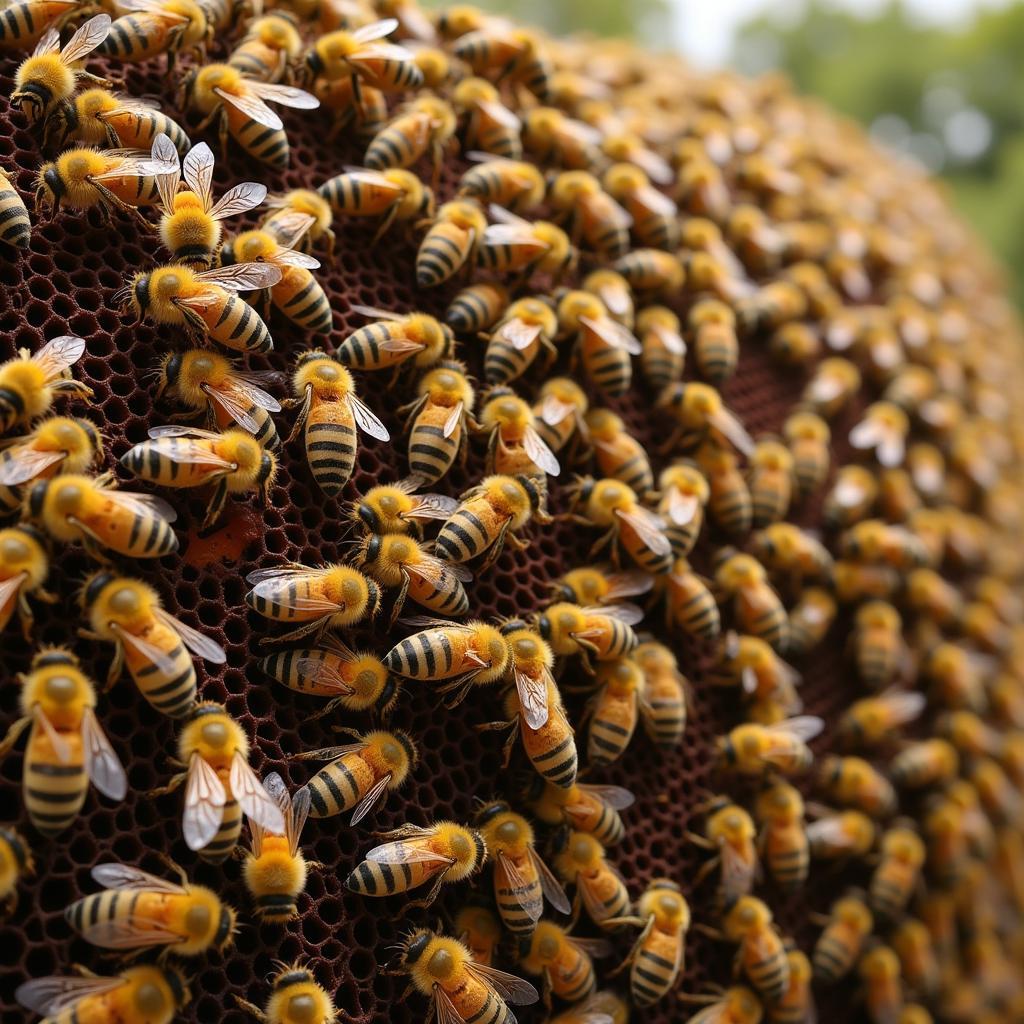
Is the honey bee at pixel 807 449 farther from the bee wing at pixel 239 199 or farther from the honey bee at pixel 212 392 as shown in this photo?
the honey bee at pixel 212 392

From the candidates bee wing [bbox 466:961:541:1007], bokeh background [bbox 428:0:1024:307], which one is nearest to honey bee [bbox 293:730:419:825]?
bee wing [bbox 466:961:541:1007]

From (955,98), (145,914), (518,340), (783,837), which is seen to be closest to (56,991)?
(145,914)

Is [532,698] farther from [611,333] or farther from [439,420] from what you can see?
[611,333]

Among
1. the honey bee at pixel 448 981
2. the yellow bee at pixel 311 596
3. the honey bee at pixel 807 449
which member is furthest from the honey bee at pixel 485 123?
the honey bee at pixel 448 981

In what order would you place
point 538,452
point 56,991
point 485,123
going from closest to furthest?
1. point 56,991
2. point 538,452
3. point 485,123

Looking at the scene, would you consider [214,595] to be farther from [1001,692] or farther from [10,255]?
[1001,692]

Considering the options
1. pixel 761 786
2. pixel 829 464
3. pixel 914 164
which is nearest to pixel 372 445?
pixel 761 786
